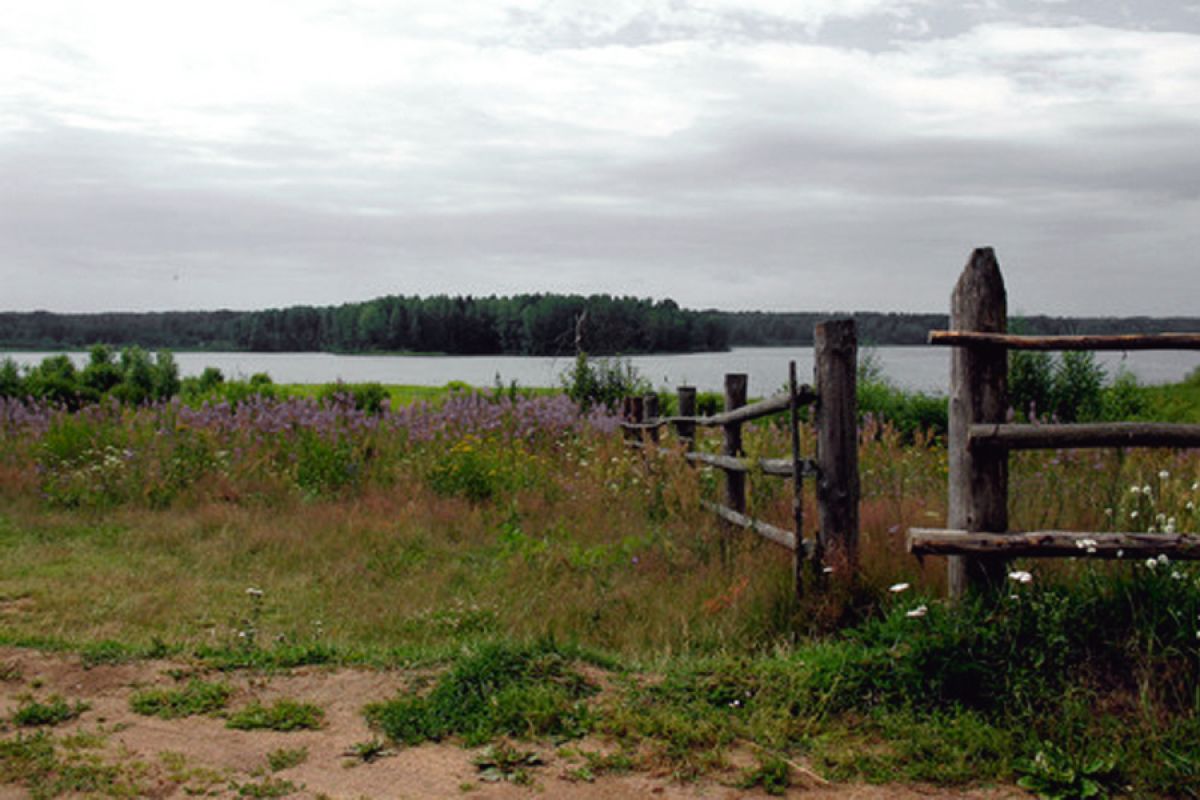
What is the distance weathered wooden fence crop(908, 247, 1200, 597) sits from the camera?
17.3 ft

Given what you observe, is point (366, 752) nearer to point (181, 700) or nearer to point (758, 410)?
point (181, 700)

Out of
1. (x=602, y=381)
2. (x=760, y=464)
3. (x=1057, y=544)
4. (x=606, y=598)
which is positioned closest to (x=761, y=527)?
(x=760, y=464)

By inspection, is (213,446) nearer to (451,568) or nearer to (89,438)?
(89,438)

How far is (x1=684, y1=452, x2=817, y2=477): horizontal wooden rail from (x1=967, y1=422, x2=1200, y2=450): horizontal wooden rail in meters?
1.47

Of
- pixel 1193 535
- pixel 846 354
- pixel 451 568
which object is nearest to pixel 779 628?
pixel 846 354

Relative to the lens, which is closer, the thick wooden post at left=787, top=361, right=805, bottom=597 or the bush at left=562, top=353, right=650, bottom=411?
the thick wooden post at left=787, top=361, right=805, bottom=597

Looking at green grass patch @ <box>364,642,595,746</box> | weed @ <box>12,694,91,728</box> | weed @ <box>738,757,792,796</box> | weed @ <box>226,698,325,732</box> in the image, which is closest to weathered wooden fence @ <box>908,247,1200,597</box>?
weed @ <box>738,757,792,796</box>

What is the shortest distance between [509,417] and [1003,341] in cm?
934

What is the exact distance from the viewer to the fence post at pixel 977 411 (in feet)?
18.5

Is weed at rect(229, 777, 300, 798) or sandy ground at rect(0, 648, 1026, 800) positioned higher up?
weed at rect(229, 777, 300, 798)

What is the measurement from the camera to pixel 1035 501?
724 cm

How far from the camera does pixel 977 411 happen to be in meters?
5.72

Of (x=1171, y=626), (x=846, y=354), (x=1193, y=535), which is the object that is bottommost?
(x=1171, y=626)

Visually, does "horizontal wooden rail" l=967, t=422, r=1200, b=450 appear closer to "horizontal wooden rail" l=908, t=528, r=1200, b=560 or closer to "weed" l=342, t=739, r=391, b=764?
"horizontal wooden rail" l=908, t=528, r=1200, b=560
